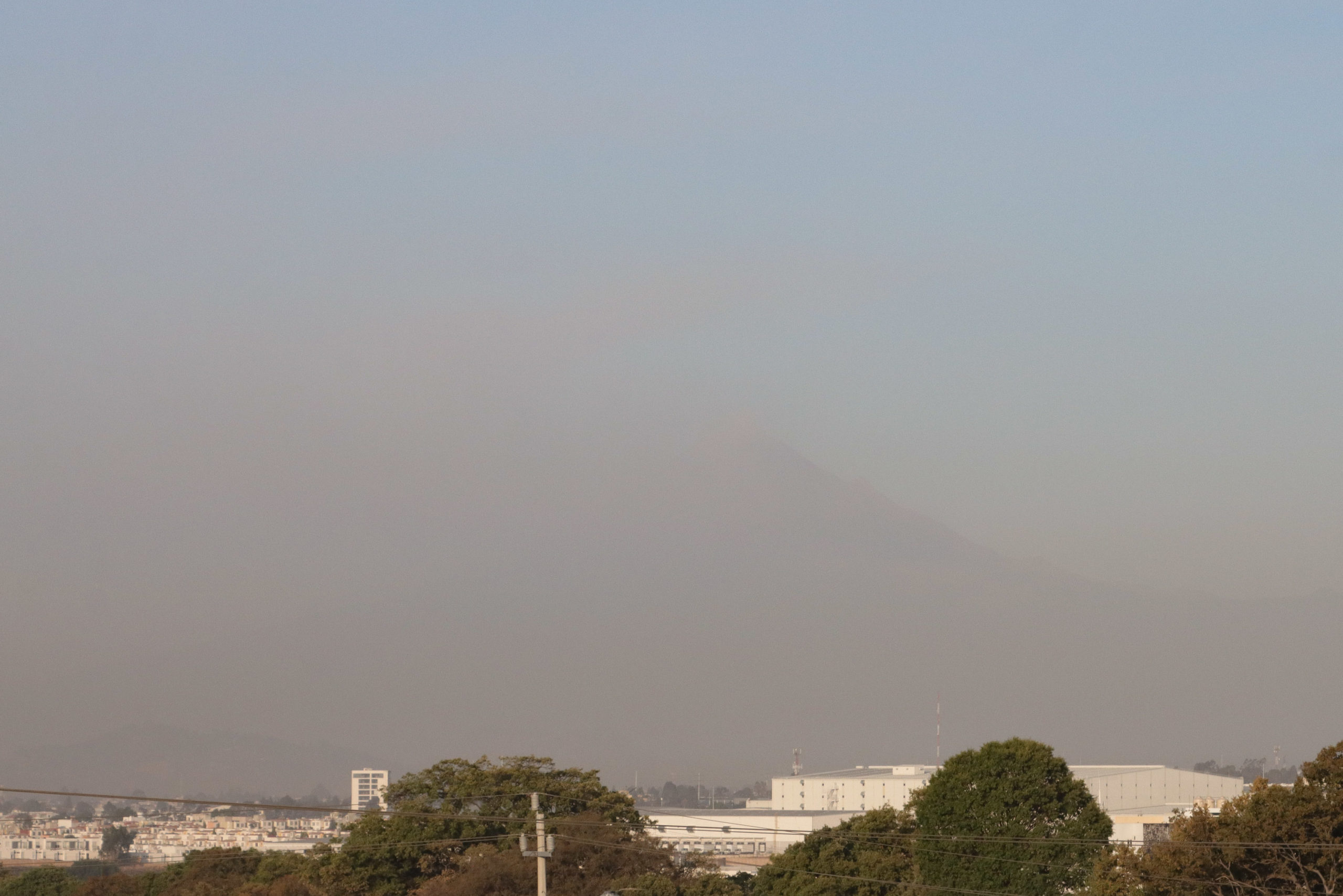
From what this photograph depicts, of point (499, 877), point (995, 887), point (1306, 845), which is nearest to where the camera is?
point (1306, 845)

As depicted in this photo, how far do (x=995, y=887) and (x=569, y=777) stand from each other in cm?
3535

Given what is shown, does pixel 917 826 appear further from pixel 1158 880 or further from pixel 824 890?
pixel 1158 880

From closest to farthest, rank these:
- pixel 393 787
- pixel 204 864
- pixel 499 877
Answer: pixel 499 877 < pixel 393 787 < pixel 204 864

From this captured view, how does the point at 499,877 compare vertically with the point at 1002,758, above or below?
below

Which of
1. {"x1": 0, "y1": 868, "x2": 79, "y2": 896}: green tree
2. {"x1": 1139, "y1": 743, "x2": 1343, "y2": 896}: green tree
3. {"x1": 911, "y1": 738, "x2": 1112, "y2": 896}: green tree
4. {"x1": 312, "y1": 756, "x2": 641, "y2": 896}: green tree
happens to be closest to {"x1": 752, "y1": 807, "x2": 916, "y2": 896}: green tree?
{"x1": 911, "y1": 738, "x2": 1112, "y2": 896}: green tree

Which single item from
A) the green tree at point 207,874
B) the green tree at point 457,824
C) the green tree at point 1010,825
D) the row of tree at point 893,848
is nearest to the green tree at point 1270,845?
the row of tree at point 893,848

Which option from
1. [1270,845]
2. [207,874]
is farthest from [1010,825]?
[207,874]

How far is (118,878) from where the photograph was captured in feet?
415

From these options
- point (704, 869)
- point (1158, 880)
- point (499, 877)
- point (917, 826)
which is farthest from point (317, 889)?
point (1158, 880)

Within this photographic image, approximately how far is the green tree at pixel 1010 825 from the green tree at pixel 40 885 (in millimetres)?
87355

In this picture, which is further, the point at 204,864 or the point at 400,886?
the point at 204,864

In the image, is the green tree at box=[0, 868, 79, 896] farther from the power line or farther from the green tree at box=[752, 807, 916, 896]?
the green tree at box=[752, 807, 916, 896]

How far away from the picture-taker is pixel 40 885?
136375mm

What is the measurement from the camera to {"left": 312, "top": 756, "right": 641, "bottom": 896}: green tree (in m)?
94.8
